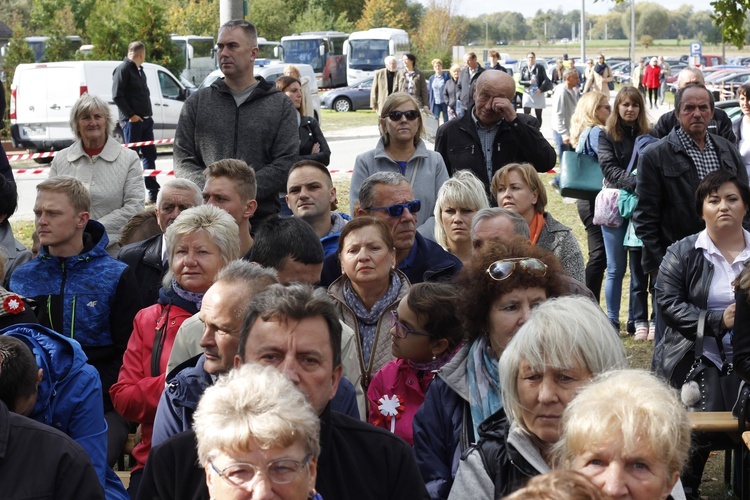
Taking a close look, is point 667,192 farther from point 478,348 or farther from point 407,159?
point 478,348

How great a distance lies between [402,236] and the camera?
596 centimetres

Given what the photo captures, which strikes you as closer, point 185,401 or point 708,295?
point 185,401

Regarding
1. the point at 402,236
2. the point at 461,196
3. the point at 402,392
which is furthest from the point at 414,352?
the point at 461,196

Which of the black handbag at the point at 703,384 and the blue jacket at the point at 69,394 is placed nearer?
the blue jacket at the point at 69,394

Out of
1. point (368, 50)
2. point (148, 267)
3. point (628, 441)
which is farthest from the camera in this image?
point (368, 50)

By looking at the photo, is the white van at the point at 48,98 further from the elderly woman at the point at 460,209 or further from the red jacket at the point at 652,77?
the red jacket at the point at 652,77

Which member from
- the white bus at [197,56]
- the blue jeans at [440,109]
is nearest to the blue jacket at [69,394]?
the blue jeans at [440,109]

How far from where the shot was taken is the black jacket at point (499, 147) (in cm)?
757

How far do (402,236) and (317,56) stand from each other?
145 feet

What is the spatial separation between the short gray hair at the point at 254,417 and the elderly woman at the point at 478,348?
1.12 meters

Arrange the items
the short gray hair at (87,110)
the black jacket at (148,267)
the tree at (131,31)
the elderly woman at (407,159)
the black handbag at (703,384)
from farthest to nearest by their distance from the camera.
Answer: the tree at (131,31) < the short gray hair at (87,110) < the elderly woman at (407,159) < the black jacket at (148,267) < the black handbag at (703,384)

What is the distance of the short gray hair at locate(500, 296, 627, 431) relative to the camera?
3285 millimetres

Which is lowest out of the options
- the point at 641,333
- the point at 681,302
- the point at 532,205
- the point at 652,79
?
the point at 641,333

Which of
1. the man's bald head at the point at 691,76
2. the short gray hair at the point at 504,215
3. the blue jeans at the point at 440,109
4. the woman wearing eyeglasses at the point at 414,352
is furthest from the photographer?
the blue jeans at the point at 440,109
